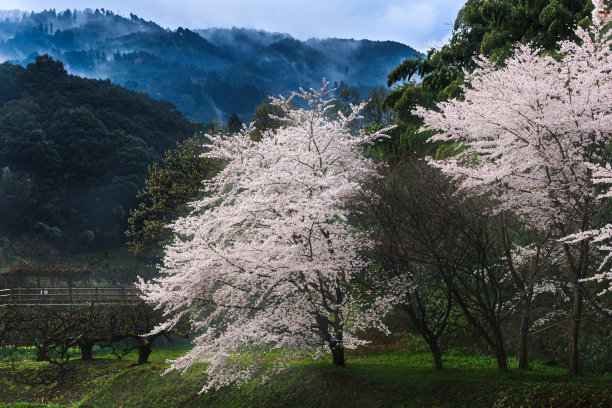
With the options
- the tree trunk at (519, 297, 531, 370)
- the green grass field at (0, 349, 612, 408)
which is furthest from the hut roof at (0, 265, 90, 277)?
the tree trunk at (519, 297, 531, 370)

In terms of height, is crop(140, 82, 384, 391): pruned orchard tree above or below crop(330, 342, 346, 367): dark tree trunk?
above

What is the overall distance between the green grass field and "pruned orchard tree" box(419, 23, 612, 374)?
1.32 metres

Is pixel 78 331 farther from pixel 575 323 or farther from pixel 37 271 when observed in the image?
pixel 575 323

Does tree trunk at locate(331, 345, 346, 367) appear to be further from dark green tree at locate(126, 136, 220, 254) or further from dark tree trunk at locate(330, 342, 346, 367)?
dark green tree at locate(126, 136, 220, 254)

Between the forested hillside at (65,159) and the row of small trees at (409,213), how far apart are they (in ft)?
118

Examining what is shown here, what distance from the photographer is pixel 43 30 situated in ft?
591

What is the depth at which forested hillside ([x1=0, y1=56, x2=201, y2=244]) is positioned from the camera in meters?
41.7

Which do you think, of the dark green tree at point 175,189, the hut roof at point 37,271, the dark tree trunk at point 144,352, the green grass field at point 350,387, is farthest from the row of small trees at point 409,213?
the dark green tree at point 175,189

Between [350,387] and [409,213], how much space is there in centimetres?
397

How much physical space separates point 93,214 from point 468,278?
3885 cm

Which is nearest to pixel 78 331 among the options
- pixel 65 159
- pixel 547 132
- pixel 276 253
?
pixel 276 253

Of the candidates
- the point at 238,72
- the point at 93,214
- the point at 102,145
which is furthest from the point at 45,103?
the point at 238,72

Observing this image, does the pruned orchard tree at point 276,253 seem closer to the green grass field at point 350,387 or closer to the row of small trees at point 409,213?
the row of small trees at point 409,213

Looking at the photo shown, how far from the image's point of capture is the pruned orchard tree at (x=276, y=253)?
9.45 metres
